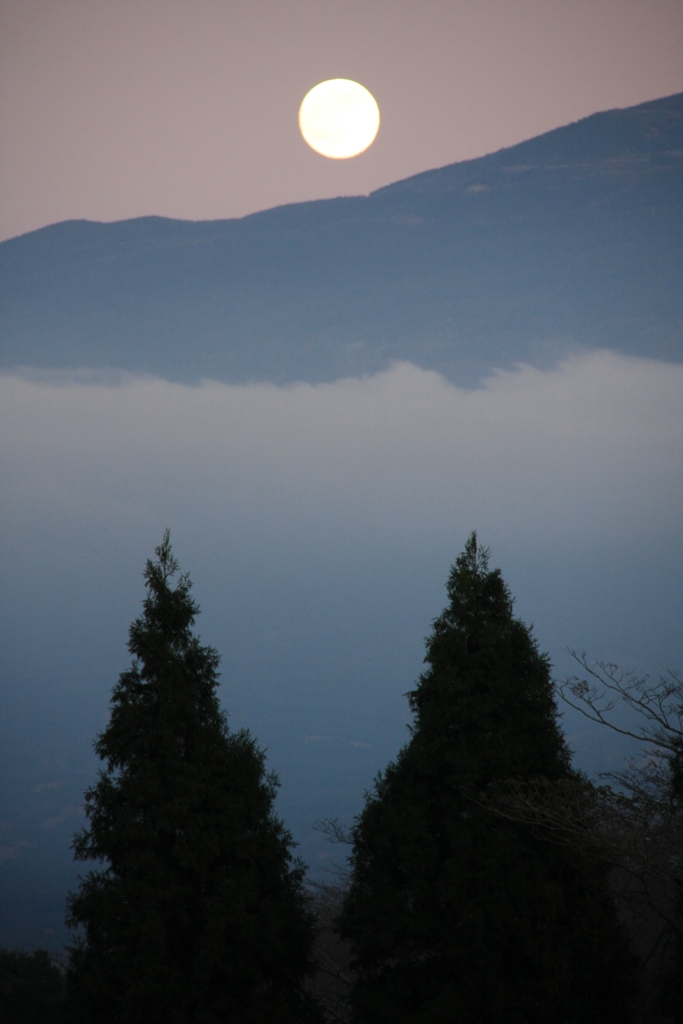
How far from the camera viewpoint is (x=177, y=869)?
10.0m

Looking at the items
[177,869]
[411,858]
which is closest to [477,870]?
[411,858]

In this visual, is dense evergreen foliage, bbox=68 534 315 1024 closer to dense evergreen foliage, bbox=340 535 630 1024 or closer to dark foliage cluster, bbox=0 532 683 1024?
dark foliage cluster, bbox=0 532 683 1024

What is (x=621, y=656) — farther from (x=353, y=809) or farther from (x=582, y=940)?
(x=582, y=940)

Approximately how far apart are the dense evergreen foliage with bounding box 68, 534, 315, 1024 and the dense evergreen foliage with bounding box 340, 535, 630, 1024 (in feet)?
4.31

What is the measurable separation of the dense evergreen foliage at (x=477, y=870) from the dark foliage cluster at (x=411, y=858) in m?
0.03

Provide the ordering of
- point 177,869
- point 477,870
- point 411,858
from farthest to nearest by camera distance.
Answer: point 411,858, point 477,870, point 177,869

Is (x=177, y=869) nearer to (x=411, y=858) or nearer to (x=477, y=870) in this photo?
(x=411, y=858)

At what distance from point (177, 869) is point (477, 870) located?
12.1ft

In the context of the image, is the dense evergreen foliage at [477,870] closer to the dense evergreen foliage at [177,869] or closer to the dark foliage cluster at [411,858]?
the dark foliage cluster at [411,858]

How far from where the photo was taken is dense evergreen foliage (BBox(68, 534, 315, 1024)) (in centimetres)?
973

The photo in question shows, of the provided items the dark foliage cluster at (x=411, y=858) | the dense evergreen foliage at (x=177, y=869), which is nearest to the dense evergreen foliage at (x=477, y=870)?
the dark foliage cluster at (x=411, y=858)

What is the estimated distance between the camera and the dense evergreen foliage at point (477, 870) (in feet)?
32.8

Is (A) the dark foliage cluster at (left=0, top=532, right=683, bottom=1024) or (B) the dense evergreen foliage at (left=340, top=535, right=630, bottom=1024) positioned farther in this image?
(B) the dense evergreen foliage at (left=340, top=535, right=630, bottom=1024)

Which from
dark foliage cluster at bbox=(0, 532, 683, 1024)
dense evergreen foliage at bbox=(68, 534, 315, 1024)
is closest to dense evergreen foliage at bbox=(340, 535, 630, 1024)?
dark foliage cluster at bbox=(0, 532, 683, 1024)
